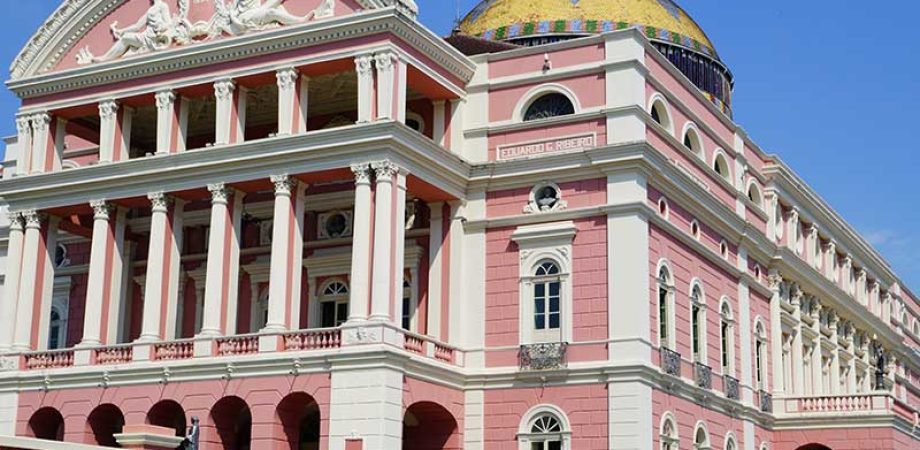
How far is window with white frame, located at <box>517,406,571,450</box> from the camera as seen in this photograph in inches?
1331

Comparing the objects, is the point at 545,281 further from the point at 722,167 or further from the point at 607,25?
the point at 607,25

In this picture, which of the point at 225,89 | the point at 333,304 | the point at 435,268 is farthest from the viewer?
the point at 333,304

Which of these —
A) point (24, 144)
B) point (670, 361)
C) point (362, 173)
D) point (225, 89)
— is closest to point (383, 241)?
point (362, 173)

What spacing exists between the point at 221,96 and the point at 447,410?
31.7 feet

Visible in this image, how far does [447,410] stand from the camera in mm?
34312

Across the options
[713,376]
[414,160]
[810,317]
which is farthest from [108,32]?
[810,317]

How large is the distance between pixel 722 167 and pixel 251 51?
1478 cm

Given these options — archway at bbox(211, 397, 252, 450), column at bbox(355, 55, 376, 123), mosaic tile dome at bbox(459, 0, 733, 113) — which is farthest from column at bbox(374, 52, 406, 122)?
mosaic tile dome at bbox(459, 0, 733, 113)

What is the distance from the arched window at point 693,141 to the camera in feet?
129

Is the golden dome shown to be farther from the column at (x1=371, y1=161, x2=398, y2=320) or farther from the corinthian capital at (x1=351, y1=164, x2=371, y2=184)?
the column at (x1=371, y1=161, x2=398, y2=320)

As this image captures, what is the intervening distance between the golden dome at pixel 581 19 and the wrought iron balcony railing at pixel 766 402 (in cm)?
1258

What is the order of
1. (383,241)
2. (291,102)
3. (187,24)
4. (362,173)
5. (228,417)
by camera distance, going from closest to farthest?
(383,241) → (362,173) → (228,417) → (291,102) → (187,24)

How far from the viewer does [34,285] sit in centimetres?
3706

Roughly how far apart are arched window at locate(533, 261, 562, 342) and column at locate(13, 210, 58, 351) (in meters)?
13.0
